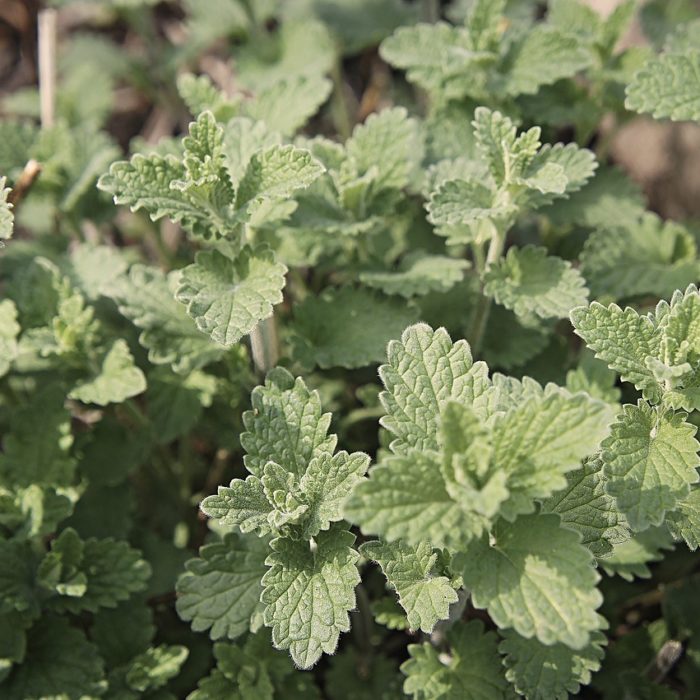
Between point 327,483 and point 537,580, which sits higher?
point 537,580

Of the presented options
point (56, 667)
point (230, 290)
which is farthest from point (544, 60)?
point (56, 667)

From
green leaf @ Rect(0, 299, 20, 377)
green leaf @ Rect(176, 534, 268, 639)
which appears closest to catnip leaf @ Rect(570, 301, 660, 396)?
green leaf @ Rect(176, 534, 268, 639)

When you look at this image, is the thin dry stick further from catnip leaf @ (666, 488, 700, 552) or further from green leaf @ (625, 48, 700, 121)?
catnip leaf @ (666, 488, 700, 552)

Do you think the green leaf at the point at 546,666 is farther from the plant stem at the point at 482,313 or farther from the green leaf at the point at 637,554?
the plant stem at the point at 482,313

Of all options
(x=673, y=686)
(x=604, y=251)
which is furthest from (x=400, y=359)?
(x=673, y=686)

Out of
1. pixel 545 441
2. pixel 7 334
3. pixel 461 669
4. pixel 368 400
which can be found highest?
pixel 545 441

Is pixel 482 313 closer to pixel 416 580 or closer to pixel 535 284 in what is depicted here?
pixel 535 284

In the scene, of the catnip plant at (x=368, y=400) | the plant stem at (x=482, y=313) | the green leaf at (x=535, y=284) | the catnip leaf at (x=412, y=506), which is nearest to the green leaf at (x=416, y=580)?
the catnip plant at (x=368, y=400)

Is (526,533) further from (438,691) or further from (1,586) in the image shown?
(1,586)
